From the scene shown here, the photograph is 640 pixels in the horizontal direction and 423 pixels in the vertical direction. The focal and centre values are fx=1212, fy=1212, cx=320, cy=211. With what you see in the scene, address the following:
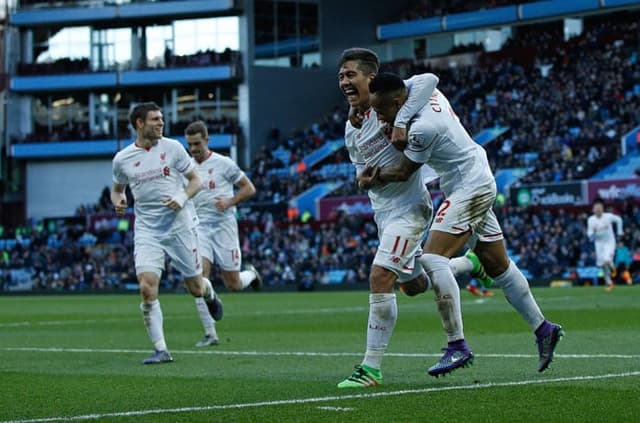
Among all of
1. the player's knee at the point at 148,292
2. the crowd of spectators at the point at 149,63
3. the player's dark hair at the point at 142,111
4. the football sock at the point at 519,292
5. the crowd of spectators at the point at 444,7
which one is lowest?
the player's knee at the point at 148,292

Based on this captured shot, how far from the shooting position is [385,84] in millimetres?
9305

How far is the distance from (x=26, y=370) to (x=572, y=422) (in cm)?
690

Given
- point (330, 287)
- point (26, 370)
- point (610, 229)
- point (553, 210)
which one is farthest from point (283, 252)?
point (26, 370)

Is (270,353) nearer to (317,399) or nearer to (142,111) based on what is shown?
(142,111)

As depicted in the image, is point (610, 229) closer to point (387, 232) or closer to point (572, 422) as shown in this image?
point (387, 232)

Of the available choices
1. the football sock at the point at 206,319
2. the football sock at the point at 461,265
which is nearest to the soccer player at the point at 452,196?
the football sock at the point at 461,265

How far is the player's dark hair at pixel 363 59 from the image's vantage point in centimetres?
963

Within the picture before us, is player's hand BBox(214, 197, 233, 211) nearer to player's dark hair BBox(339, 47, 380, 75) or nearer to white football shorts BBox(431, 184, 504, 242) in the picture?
player's dark hair BBox(339, 47, 380, 75)

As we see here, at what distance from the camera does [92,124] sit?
71.2m

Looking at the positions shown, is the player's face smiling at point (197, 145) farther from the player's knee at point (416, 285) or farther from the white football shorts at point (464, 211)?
the white football shorts at point (464, 211)

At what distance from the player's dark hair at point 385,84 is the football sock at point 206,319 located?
7.03 metres

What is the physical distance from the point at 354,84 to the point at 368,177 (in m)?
0.76

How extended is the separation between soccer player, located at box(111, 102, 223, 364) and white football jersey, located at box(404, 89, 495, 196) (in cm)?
480

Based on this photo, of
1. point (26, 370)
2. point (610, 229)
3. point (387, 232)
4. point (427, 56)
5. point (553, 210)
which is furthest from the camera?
point (427, 56)
